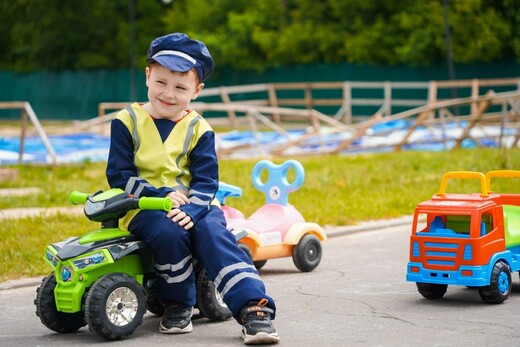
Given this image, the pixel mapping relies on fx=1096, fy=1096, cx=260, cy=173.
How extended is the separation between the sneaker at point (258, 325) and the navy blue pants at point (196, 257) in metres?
0.04

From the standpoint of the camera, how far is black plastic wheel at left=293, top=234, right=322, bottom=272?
827 centimetres

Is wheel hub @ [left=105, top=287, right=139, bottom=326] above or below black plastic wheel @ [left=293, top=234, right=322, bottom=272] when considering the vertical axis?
above

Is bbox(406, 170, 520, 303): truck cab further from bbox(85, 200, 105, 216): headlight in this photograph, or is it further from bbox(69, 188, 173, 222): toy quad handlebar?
bbox(85, 200, 105, 216): headlight

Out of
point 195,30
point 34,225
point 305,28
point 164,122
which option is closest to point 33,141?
point 34,225

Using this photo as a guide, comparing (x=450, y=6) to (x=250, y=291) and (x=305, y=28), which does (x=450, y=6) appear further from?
(x=250, y=291)

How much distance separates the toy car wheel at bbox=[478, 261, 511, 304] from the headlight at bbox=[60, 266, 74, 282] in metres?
2.57

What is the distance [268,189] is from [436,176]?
669 centimetres

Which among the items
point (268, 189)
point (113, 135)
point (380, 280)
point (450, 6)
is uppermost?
point (450, 6)

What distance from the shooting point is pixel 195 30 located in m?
54.0

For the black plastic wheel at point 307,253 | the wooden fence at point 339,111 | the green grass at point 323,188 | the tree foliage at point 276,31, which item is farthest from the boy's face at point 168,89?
the tree foliage at point 276,31

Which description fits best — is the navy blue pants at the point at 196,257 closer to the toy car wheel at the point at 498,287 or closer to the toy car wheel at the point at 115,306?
the toy car wheel at the point at 115,306

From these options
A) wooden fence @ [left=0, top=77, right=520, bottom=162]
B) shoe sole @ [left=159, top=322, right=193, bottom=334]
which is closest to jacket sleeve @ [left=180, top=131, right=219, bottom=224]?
shoe sole @ [left=159, top=322, right=193, bottom=334]

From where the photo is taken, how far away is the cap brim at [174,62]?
6.00m

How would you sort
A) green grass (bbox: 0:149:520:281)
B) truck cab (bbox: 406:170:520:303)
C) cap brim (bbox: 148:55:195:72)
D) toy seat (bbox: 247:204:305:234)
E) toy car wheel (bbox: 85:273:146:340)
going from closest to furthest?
toy car wheel (bbox: 85:273:146:340)
cap brim (bbox: 148:55:195:72)
truck cab (bbox: 406:170:520:303)
toy seat (bbox: 247:204:305:234)
green grass (bbox: 0:149:520:281)
